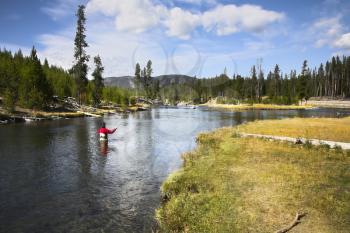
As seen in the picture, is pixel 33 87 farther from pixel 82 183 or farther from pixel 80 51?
pixel 82 183

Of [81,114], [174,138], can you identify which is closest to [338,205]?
[174,138]

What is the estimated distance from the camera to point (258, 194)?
1777 cm

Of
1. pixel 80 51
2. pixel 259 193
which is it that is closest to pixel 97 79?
pixel 80 51

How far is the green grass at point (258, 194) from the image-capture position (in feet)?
47.2

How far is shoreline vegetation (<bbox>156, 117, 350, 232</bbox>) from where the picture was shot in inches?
566

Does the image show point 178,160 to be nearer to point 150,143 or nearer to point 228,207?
point 150,143

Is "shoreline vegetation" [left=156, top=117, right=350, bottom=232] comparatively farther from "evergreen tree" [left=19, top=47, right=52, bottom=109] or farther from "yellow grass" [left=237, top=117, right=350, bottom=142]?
"evergreen tree" [left=19, top=47, right=52, bottom=109]

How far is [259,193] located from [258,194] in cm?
17

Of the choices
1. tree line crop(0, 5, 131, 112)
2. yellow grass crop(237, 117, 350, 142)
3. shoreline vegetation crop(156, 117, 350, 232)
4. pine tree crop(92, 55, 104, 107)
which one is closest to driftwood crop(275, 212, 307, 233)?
shoreline vegetation crop(156, 117, 350, 232)

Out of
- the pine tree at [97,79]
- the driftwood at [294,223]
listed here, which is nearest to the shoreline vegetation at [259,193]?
the driftwood at [294,223]

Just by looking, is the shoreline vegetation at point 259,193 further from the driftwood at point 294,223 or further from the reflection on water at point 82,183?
Answer: the reflection on water at point 82,183

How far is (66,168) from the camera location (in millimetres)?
29781

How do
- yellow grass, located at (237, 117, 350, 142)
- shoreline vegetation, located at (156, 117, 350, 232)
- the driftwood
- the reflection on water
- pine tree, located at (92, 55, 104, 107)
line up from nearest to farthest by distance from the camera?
the driftwood → shoreline vegetation, located at (156, 117, 350, 232) → the reflection on water → yellow grass, located at (237, 117, 350, 142) → pine tree, located at (92, 55, 104, 107)

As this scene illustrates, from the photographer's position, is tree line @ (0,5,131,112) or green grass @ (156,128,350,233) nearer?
green grass @ (156,128,350,233)
